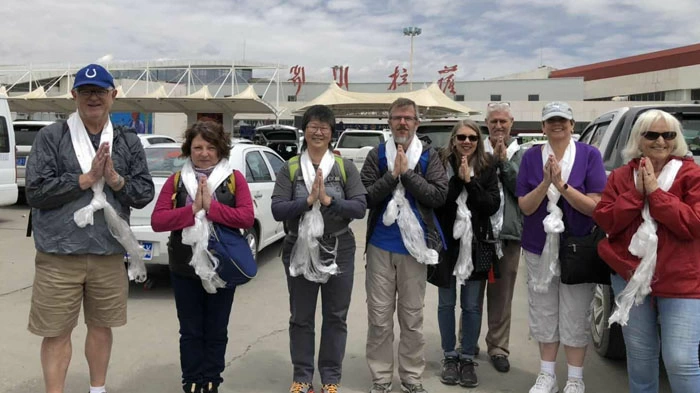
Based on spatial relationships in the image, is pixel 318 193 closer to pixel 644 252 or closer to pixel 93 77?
pixel 93 77

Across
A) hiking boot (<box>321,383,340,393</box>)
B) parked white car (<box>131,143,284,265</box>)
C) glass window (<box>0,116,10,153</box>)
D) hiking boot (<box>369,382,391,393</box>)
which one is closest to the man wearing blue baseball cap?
hiking boot (<box>321,383,340,393</box>)

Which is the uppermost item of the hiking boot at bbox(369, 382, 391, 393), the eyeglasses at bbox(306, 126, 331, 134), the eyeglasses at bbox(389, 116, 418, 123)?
the eyeglasses at bbox(389, 116, 418, 123)

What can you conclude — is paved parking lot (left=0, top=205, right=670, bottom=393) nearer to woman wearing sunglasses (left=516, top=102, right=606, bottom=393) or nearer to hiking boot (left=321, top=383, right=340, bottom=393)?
hiking boot (left=321, top=383, right=340, bottom=393)

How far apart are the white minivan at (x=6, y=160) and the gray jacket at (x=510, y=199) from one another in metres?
8.51

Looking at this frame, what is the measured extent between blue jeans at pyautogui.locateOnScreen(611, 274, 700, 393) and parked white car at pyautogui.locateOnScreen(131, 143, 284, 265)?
355 cm

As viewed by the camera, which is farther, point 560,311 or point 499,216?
point 499,216

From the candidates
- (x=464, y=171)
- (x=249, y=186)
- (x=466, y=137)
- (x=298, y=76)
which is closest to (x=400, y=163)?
(x=464, y=171)

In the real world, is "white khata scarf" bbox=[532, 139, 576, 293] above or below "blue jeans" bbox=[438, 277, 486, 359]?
above

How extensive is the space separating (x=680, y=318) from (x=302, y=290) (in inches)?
81.9

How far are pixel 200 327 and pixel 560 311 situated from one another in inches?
88.2

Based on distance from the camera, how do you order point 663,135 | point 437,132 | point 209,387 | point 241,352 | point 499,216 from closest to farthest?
point 663,135 < point 209,387 < point 499,216 < point 241,352 < point 437,132

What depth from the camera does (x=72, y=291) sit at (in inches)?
115

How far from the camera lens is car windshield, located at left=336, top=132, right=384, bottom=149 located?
1462 cm

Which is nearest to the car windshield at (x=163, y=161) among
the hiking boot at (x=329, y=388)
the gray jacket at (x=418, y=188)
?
the gray jacket at (x=418, y=188)
